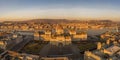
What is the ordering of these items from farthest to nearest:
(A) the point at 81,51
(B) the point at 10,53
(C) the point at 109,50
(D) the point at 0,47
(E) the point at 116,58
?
1. (D) the point at 0,47
2. (A) the point at 81,51
3. (B) the point at 10,53
4. (C) the point at 109,50
5. (E) the point at 116,58

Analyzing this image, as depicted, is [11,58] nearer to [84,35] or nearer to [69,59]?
[69,59]

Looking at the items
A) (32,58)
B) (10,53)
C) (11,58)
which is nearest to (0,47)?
(10,53)

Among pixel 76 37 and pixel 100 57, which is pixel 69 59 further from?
pixel 76 37

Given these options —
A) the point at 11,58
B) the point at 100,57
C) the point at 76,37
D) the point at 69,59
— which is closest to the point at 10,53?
the point at 11,58

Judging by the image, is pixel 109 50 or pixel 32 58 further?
pixel 109 50

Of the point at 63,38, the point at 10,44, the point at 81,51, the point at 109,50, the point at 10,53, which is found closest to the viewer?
the point at 109,50

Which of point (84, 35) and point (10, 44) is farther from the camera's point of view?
point (84, 35)

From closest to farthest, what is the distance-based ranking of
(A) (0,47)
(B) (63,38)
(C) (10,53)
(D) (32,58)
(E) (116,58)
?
(E) (116,58), (D) (32,58), (C) (10,53), (A) (0,47), (B) (63,38)

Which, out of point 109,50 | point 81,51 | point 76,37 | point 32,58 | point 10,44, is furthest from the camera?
point 76,37
